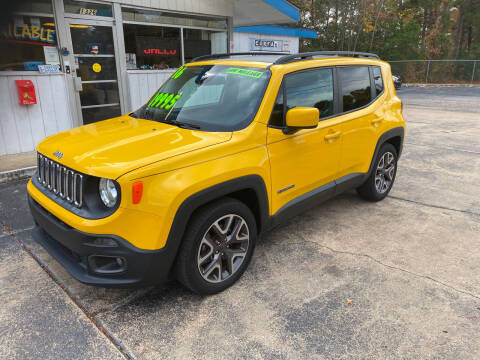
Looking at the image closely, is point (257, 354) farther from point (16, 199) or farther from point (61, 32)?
point (61, 32)

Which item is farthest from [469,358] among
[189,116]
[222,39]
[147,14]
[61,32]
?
[222,39]

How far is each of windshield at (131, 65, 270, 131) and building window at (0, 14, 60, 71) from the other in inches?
157

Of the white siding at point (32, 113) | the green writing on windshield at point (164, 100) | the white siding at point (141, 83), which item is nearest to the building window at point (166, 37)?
the white siding at point (141, 83)

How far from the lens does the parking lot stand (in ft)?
8.19

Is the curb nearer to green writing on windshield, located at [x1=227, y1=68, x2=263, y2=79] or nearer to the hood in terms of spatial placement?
the hood

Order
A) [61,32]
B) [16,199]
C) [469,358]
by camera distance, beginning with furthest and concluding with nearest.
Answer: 1. [61,32]
2. [16,199]
3. [469,358]

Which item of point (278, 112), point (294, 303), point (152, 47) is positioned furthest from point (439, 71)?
point (294, 303)

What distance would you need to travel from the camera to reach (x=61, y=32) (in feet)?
22.9

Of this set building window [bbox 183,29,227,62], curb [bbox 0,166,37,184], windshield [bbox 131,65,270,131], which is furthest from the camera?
building window [bbox 183,29,227,62]

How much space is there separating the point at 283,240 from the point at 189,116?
1.61 metres

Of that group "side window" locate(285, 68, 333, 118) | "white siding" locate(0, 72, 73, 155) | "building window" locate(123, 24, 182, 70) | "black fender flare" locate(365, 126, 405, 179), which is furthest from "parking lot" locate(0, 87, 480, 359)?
"building window" locate(123, 24, 182, 70)

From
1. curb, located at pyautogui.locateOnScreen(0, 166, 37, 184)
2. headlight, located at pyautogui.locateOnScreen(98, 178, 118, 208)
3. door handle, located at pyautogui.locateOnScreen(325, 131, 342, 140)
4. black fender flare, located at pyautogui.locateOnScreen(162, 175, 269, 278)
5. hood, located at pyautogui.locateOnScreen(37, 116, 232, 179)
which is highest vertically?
hood, located at pyautogui.locateOnScreen(37, 116, 232, 179)

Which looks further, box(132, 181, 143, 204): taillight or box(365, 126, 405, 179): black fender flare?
box(365, 126, 405, 179): black fender flare

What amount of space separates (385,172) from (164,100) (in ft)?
9.77
